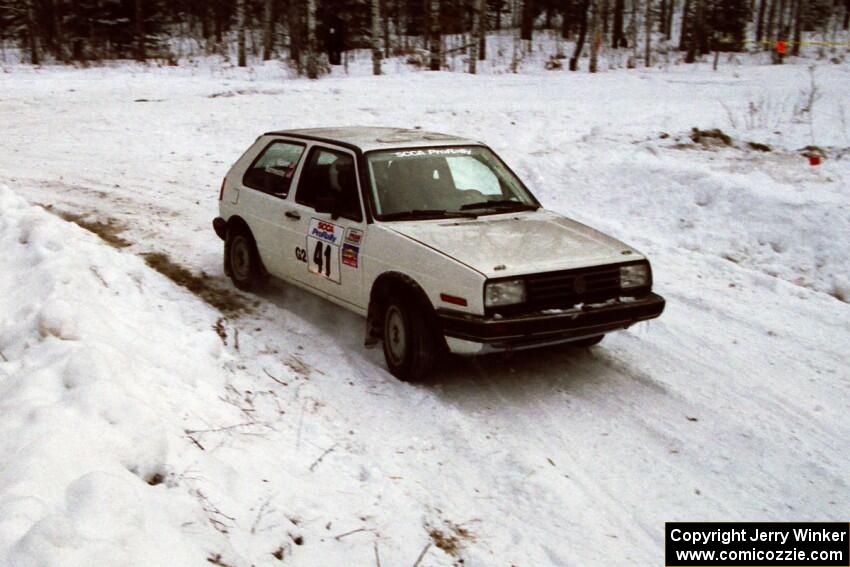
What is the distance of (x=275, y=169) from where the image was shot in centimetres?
770

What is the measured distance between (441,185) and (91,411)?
11.5ft

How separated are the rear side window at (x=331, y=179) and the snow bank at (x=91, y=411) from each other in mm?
1429

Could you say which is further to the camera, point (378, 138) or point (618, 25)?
point (618, 25)

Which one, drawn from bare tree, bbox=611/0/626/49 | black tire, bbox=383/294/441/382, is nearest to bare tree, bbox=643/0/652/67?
bare tree, bbox=611/0/626/49

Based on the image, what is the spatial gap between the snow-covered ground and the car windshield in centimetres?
119

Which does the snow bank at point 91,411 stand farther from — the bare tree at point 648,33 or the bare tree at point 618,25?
the bare tree at point 618,25

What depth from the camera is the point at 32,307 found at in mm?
5309

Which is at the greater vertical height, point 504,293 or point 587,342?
point 504,293

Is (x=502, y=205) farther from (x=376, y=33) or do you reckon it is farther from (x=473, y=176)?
(x=376, y=33)

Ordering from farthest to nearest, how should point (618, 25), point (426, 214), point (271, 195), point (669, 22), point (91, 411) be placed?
point (669, 22) < point (618, 25) < point (271, 195) < point (426, 214) < point (91, 411)

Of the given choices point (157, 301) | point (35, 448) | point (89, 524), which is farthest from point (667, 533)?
point (157, 301)

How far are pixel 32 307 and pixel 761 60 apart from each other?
35093 mm

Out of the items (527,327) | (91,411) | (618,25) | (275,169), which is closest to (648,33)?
(618,25)

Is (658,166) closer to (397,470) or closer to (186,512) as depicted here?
(397,470)
